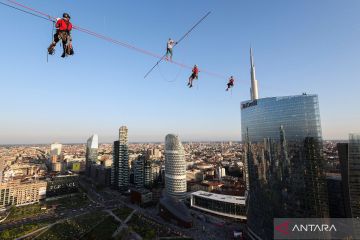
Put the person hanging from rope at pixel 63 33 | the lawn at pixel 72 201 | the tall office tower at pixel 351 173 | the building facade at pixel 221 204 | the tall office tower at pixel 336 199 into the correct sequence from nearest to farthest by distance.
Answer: the person hanging from rope at pixel 63 33 → the tall office tower at pixel 351 173 → the tall office tower at pixel 336 199 → the building facade at pixel 221 204 → the lawn at pixel 72 201

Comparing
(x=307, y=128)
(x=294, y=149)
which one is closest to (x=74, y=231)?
(x=294, y=149)

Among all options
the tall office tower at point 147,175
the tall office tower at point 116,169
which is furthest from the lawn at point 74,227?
the tall office tower at point 147,175

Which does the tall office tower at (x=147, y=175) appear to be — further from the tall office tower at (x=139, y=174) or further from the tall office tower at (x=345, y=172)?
the tall office tower at (x=345, y=172)

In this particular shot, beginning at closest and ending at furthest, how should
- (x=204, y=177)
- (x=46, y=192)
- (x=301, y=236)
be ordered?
(x=301, y=236), (x=46, y=192), (x=204, y=177)

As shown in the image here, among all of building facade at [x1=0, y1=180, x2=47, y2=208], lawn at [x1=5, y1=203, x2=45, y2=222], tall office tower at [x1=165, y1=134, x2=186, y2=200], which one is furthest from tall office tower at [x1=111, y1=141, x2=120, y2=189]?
tall office tower at [x1=165, y1=134, x2=186, y2=200]

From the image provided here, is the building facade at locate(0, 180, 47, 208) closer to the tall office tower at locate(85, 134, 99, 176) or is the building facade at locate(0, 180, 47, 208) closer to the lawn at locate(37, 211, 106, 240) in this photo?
the lawn at locate(37, 211, 106, 240)

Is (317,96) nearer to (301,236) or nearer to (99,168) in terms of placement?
(301,236)
